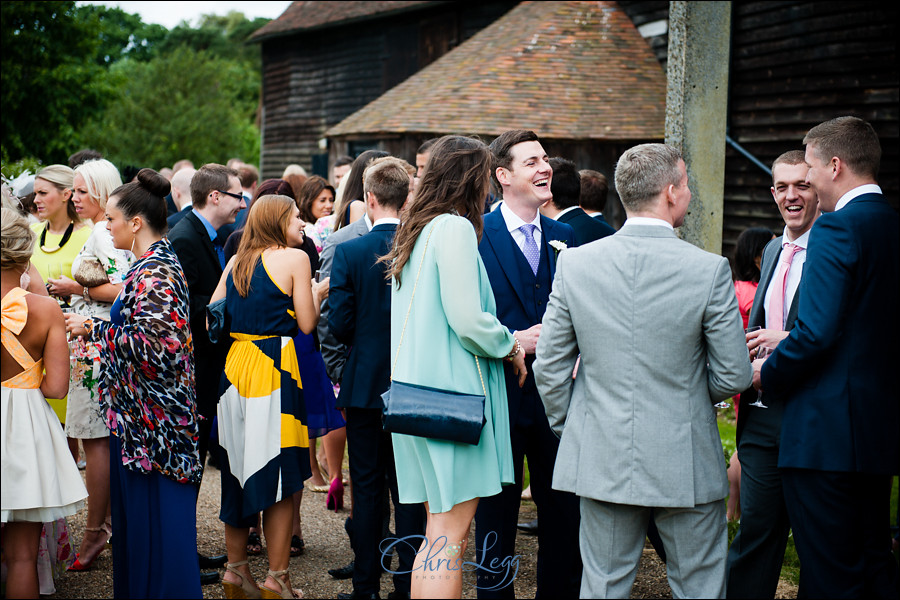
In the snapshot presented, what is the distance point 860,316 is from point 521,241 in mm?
1568

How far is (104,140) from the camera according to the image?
1458 inches

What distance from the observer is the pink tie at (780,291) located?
3.92 meters

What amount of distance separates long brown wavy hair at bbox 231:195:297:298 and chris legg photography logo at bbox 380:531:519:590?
1.67 m

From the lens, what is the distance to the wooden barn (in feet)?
34.9

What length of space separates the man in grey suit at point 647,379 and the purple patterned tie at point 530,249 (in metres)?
0.84

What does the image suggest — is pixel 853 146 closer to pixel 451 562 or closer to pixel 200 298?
pixel 451 562

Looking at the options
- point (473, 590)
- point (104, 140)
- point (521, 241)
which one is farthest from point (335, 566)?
point (104, 140)

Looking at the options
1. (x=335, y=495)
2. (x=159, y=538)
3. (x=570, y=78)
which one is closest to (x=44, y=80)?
(x=570, y=78)


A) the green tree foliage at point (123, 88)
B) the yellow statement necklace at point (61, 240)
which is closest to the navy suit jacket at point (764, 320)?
the yellow statement necklace at point (61, 240)

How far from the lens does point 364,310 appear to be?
444 cm

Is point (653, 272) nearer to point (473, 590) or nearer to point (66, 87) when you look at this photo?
point (473, 590)

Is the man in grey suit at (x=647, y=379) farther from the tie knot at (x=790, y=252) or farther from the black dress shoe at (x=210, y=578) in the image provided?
the black dress shoe at (x=210, y=578)

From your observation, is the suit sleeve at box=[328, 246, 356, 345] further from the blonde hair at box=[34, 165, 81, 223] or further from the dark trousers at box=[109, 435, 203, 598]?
the blonde hair at box=[34, 165, 81, 223]

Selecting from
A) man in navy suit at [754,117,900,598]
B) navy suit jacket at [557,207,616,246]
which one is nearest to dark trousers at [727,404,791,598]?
man in navy suit at [754,117,900,598]
